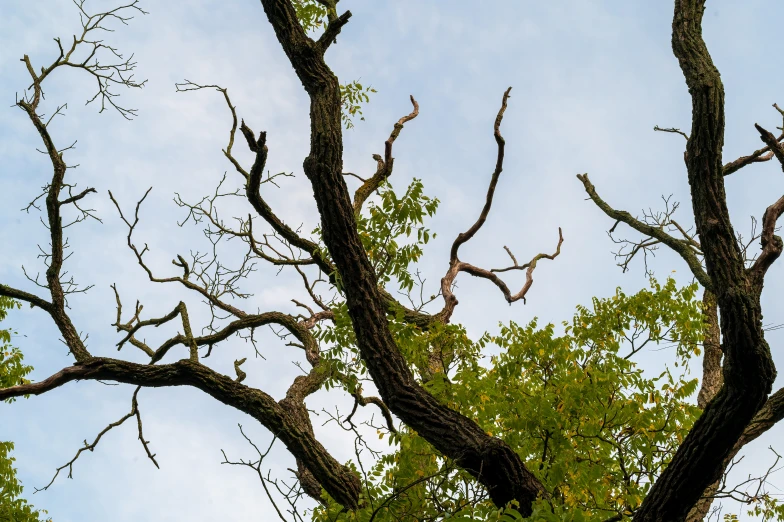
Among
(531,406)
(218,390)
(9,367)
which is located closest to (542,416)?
(531,406)

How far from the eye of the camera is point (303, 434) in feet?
26.6

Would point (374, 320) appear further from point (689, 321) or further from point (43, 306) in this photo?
point (43, 306)

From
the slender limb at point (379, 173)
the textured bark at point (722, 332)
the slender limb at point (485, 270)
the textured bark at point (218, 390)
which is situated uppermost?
the slender limb at point (379, 173)

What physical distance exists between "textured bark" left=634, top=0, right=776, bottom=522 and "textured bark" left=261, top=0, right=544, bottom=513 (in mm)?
1180

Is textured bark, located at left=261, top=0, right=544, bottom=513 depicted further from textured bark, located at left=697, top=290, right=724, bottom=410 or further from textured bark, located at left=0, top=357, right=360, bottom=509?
textured bark, located at left=697, top=290, right=724, bottom=410

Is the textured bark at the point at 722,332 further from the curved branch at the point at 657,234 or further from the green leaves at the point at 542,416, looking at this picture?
the curved branch at the point at 657,234

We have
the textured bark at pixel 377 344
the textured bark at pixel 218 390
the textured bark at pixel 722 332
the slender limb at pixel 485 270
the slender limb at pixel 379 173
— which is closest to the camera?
the textured bark at pixel 722 332

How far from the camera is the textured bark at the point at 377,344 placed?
19.7 ft

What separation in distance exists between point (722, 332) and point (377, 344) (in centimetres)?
294

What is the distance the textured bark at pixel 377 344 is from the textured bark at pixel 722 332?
118 centimetres

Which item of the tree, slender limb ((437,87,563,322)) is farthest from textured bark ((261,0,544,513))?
slender limb ((437,87,563,322))

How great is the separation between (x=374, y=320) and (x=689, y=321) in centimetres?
499

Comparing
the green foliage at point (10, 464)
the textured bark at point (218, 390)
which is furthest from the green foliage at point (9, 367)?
the textured bark at point (218, 390)

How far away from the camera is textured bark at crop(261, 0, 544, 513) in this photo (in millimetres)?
5996
